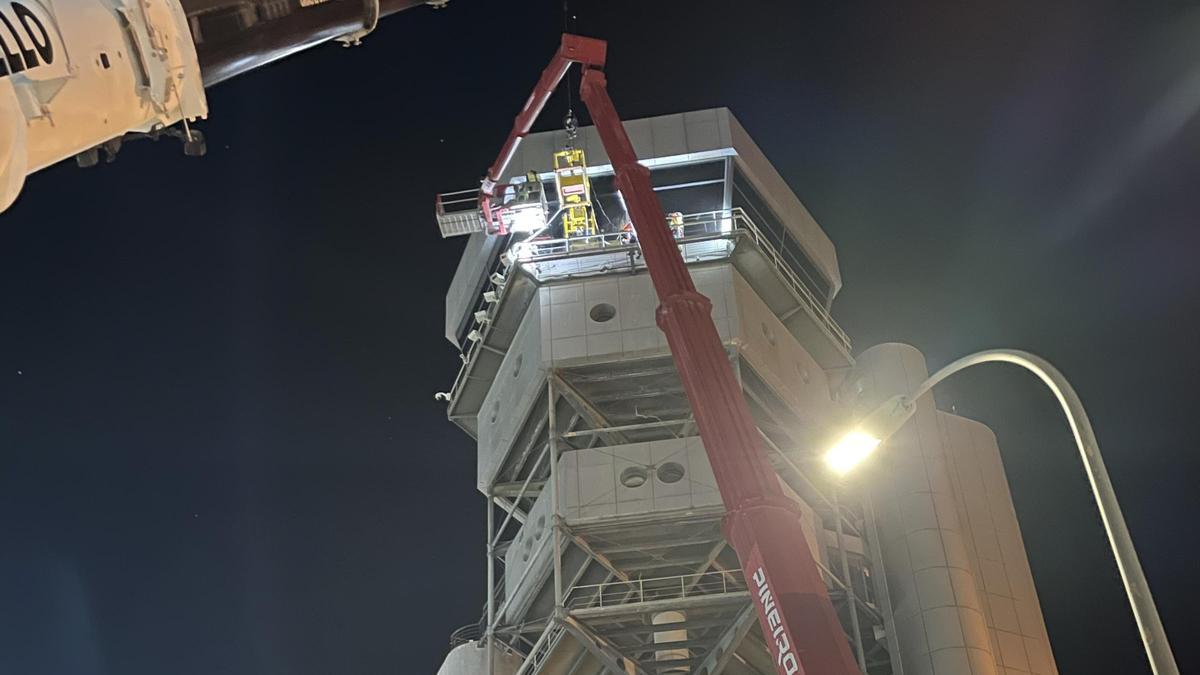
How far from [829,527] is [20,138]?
32.8 meters

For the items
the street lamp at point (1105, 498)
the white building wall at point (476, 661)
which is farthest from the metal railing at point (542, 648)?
the street lamp at point (1105, 498)

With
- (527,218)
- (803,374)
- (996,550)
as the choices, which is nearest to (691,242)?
(527,218)

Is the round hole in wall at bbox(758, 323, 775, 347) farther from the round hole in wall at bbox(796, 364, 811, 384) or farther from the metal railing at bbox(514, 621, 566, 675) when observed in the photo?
the metal railing at bbox(514, 621, 566, 675)

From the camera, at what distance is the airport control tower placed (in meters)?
32.7

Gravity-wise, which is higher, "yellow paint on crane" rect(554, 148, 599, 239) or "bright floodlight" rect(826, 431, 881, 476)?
"yellow paint on crane" rect(554, 148, 599, 239)

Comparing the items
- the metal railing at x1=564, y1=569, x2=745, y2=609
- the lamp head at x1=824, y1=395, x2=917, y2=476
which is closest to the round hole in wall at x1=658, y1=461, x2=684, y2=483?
the metal railing at x1=564, y1=569, x2=745, y2=609

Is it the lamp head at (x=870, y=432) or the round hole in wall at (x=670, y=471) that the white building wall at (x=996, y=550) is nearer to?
the round hole in wall at (x=670, y=471)

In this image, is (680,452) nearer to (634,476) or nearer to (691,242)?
(634,476)

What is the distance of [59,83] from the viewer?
839 centimetres

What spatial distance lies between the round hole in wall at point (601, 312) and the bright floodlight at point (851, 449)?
20864 mm

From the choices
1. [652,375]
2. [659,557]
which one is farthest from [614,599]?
[652,375]

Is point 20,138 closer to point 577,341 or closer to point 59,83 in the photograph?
point 59,83

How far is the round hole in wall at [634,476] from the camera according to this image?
3249 centimetres

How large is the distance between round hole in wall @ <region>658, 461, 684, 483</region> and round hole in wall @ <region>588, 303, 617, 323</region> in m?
6.05
